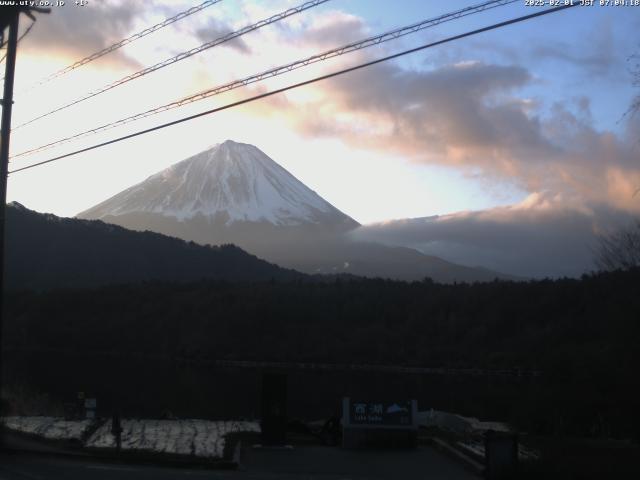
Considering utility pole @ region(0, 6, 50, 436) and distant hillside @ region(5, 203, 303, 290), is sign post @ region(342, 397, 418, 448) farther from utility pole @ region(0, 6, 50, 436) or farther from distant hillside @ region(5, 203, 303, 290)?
distant hillside @ region(5, 203, 303, 290)

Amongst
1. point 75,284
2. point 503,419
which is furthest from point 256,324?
point 503,419

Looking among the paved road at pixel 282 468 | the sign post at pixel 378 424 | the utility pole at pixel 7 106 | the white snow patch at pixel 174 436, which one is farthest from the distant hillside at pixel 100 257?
the paved road at pixel 282 468

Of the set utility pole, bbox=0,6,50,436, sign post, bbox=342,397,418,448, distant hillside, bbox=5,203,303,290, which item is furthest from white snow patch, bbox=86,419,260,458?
distant hillside, bbox=5,203,303,290

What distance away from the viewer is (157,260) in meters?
158

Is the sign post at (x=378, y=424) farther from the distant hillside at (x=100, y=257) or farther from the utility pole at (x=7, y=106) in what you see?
the distant hillside at (x=100, y=257)

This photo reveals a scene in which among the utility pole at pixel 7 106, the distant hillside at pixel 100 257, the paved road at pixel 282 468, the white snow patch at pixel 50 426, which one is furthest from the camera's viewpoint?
the distant hillside at pixel 100 257

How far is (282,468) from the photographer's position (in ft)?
46.6

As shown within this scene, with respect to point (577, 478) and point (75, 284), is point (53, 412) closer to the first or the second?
point (577, 478)

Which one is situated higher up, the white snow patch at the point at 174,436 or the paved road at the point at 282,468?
the white snow patch at the point at 174,436

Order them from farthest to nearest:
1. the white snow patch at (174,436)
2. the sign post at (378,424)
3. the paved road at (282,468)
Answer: the sign post at (378,424)
the white snow patch at (174,436)
the paved road at (282,468)

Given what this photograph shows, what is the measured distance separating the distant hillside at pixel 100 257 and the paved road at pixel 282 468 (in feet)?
333

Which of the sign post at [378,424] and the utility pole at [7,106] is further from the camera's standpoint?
the sign post at [378,424]

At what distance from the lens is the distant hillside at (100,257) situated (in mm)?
124375

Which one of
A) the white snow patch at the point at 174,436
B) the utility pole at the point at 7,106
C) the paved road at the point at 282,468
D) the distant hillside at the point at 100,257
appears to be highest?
the distant hillside at the point at 100,257
